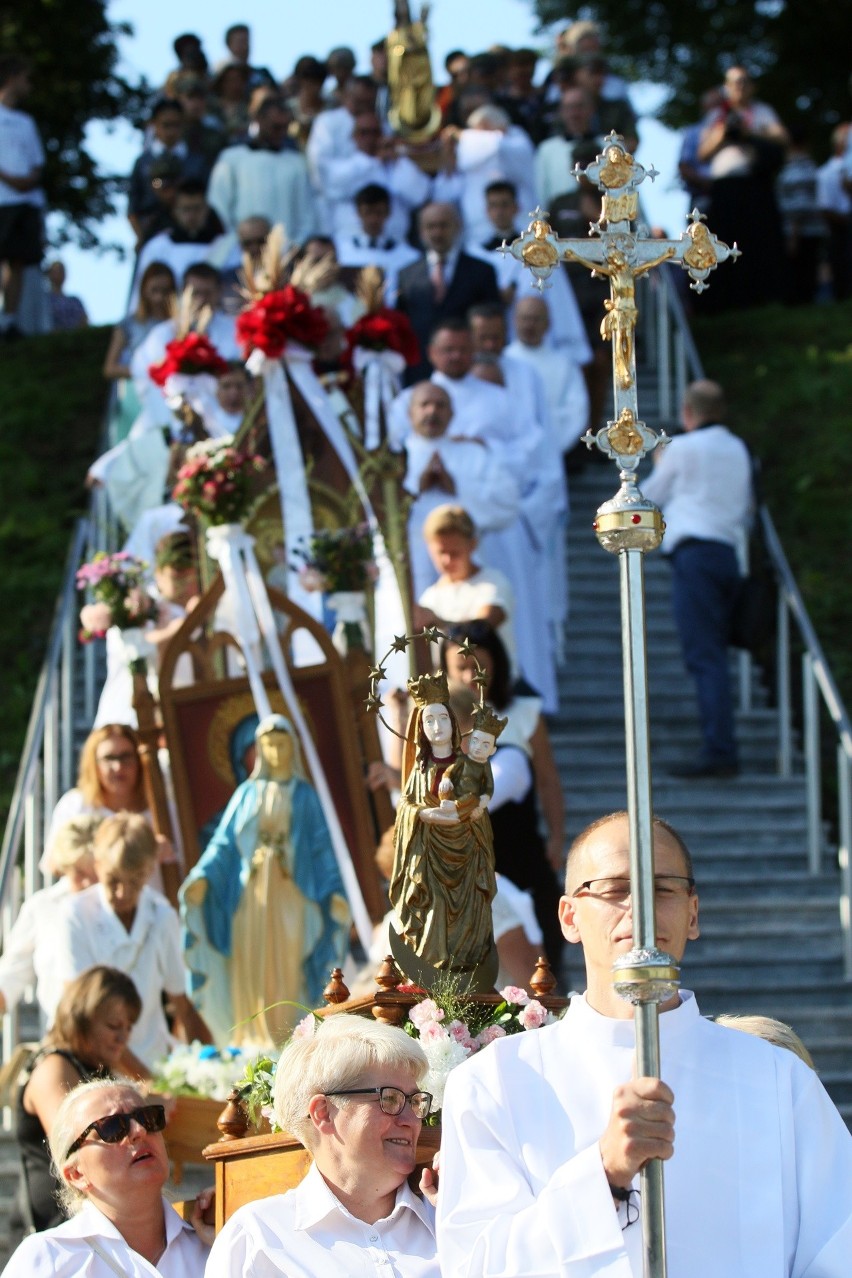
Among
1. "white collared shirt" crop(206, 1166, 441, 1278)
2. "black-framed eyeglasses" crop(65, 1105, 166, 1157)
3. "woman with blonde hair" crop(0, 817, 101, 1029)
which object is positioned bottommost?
"white collared shirt" crop(206, 1166, 441, 1278)

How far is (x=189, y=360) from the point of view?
13203 mm

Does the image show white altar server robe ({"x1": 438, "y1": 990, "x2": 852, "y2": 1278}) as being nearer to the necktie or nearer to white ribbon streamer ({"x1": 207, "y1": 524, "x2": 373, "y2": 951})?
white ribbon streamer ({"x1": 207, "y1": 524, "x2": 373, "y2": 951})

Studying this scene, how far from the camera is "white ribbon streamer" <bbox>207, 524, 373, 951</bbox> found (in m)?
11.1

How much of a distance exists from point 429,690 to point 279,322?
6.93 metres

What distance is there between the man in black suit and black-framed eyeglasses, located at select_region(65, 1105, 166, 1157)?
9977mm

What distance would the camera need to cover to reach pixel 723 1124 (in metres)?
4.50

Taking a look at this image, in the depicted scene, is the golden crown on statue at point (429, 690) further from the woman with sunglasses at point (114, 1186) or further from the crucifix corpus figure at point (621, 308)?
the crucifix corpus figure at point (621, 308)

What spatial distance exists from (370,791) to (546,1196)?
289 inches

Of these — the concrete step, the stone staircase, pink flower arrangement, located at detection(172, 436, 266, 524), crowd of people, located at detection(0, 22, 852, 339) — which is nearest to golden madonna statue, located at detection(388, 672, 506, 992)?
the stone staircase

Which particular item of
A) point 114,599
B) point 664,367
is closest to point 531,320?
point 664,367

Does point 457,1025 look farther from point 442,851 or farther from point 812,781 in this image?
point 812,781

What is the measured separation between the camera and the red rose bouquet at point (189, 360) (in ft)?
43.2

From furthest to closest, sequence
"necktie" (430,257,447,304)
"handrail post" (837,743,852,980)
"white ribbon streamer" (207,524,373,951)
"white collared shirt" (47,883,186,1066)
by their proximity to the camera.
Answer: "necktie" (430,257,447,304), "handrail post" (837,743,852,980), "white ribbon streamer" (207,524,373,951), "white collared shirt" (47,883,186,1066)

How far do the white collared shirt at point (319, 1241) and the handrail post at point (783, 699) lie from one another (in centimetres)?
799
